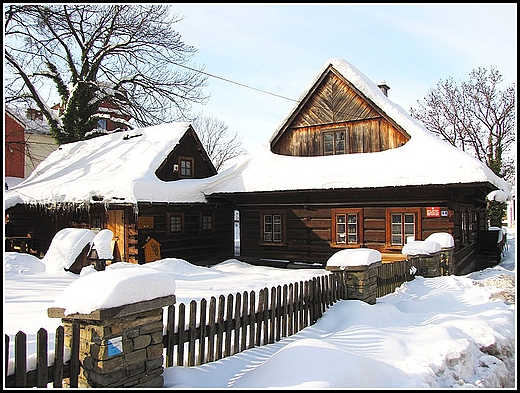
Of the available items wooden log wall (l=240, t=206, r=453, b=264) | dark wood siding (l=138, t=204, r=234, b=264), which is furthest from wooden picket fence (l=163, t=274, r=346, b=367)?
dark wood siding (l=138, t=204, r=234, b=264)

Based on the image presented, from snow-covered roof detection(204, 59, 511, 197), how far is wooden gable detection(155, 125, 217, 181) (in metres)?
1.76

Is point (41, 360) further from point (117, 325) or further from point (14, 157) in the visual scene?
point (14, 157)

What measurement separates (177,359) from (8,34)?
20658 mm

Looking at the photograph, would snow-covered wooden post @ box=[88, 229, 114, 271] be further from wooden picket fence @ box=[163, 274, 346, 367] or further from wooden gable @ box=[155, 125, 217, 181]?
wooden gable @ box=[155, 125, 217, 181]

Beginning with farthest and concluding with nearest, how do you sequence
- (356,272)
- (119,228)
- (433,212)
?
(119,228)
(433,212)
(356,272)

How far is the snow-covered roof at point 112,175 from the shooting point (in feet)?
49.7

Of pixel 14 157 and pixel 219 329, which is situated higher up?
pixel 14 157

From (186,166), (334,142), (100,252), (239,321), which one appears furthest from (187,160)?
(239,321)

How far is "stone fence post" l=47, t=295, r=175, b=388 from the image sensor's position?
3998mm

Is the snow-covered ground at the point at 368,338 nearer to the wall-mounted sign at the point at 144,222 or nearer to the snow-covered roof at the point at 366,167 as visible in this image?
the snow-covered roof at the point at 366,167

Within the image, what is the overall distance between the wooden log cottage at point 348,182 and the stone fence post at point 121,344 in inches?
411

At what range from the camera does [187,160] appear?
18.7 metres

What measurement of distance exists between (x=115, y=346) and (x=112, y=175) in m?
13.6

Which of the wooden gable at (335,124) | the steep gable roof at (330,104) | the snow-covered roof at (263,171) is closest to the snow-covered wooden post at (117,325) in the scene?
the snow-covered roof at (263,171)
